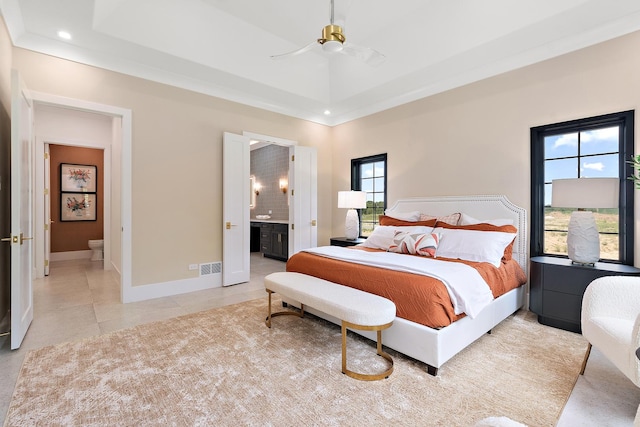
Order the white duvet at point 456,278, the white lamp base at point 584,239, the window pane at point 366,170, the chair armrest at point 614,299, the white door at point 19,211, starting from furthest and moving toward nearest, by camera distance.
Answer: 1. the window pane at point 366,170
2. the white lamp base at point 584,239
3. the white door at point 19,211
4. the white duvet at point 456,278
5. the chair armrest at point 614,299

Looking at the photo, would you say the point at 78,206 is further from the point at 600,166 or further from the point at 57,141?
the point at 600,166

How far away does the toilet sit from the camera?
20.7ft

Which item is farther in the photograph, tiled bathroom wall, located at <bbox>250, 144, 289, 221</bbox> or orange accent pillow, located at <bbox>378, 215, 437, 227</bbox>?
tiled bathroom wall, located at <bbox>250, 144, 289, 221</bbox>

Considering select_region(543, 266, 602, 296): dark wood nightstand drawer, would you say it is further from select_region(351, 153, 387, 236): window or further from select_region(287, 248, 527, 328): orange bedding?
select_region(351, 153, 387, 236): window

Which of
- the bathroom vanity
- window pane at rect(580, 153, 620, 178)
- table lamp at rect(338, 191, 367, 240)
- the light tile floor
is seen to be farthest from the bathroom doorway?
window pane at rect(580, 153, 620, 178)

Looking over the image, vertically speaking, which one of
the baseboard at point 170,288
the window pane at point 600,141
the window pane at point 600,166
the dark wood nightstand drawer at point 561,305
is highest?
the window pane at point 600,141

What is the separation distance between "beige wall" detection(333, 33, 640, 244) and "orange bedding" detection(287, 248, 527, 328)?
3.74 ft

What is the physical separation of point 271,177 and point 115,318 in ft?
16.1

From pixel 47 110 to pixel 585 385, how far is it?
7460 mm

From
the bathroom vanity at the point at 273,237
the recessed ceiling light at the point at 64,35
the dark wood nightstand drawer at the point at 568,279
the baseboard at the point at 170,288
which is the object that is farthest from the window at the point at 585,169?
the recessed ceiling light at the point at 64,35

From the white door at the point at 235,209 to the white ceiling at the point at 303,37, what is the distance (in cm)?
81

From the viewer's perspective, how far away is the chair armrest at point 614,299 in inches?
74.3

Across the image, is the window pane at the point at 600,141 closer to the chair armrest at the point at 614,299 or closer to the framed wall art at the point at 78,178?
the chair armrest at the point at 614,299

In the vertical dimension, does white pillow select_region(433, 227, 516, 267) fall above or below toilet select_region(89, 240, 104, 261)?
above
